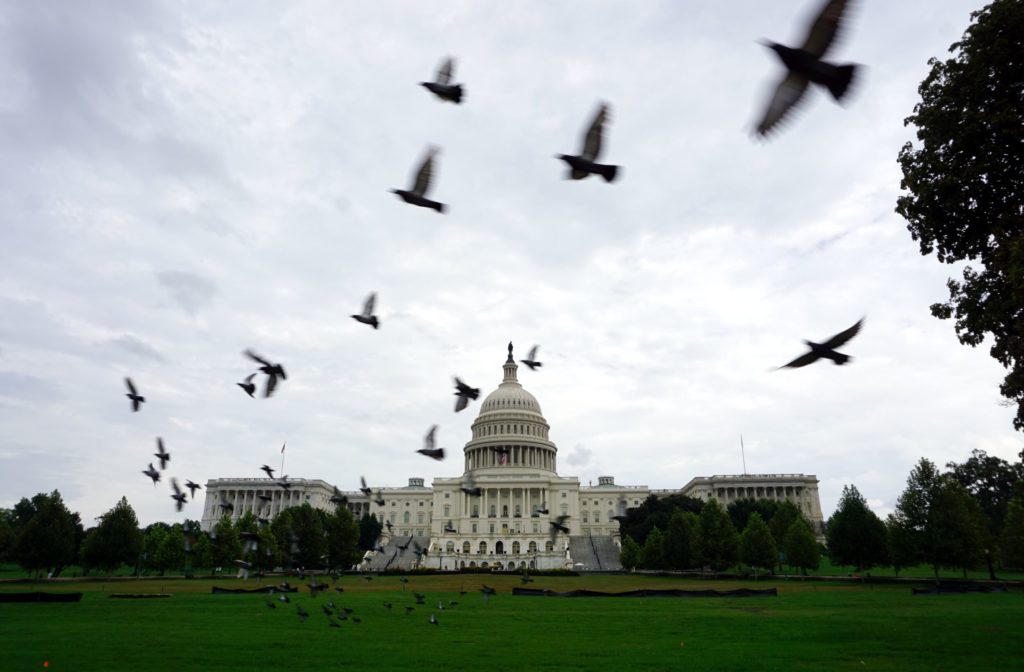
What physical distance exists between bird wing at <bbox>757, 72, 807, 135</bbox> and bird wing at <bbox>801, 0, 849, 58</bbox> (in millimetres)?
295

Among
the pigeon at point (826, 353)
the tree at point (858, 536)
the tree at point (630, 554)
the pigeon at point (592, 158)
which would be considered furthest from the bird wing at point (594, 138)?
the tree at point (630, 554)

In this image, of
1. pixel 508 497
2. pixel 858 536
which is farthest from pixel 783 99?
pixel 508 497

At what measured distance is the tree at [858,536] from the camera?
64062 mm

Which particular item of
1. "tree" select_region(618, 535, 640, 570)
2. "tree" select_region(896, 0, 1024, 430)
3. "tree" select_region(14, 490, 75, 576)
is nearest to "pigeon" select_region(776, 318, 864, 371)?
"tree" select_region(896, 0, 1024, 430)

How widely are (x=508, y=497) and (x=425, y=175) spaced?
A: 144 m

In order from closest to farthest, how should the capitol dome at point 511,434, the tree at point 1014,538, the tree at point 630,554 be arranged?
the tree at point 1014,538, the tree at point 630,554, the capitol dome at point 511,434

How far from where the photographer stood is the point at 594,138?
10.2 m

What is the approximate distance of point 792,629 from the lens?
2591 centimetres

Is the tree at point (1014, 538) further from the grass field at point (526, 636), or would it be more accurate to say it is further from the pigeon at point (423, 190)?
the pigeon at point (423, 190)

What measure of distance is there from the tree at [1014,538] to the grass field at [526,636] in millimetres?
27450

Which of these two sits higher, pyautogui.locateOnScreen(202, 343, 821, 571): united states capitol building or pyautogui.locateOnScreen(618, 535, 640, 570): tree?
pyautogui.locateOnScreen(202, 343, 821, 571): united states capitol building

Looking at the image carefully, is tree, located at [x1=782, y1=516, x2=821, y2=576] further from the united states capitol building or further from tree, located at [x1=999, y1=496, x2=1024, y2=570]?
the united states capitol building

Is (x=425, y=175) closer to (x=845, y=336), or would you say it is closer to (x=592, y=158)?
(x=592, y=158)

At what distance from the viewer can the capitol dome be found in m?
159
